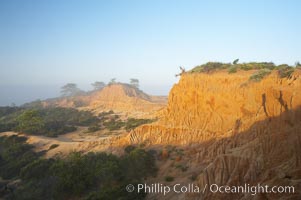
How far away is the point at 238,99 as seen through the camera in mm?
18938

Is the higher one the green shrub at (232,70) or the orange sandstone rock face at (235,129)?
the green shrub at (232,70)

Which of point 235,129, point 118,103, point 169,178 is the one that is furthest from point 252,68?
point 118,103

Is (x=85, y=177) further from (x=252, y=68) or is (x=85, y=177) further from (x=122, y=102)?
(x=122, y=102)

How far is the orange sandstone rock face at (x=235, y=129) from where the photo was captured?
10.3 metres

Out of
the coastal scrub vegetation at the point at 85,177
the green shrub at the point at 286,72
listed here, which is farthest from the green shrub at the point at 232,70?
the coastal scrub vegetation at the point at 85,177

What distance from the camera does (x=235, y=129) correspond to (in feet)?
56.5

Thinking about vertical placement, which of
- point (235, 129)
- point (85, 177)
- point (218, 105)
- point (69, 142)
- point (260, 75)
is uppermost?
point (260, 75)

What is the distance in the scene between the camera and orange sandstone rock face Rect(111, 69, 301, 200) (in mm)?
10252

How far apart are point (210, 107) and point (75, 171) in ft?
41.9

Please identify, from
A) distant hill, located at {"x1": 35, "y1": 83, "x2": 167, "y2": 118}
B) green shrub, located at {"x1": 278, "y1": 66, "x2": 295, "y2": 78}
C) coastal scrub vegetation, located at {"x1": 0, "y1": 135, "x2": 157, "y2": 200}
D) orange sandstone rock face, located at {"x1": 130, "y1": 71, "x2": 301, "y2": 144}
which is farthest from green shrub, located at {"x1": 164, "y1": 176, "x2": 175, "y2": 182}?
distant hill, located at {"x1": 35, "y1": 83, "x2": 167, "y2": 118}

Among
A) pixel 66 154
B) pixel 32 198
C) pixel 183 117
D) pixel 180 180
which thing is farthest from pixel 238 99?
pixel 66 154

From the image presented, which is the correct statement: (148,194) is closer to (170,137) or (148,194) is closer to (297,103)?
(170,137)

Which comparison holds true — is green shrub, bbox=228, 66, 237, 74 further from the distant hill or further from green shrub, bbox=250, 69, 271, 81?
the distant hill

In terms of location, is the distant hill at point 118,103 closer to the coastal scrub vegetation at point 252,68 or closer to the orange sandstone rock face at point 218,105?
the orange sandstone rock face at point 218,105
